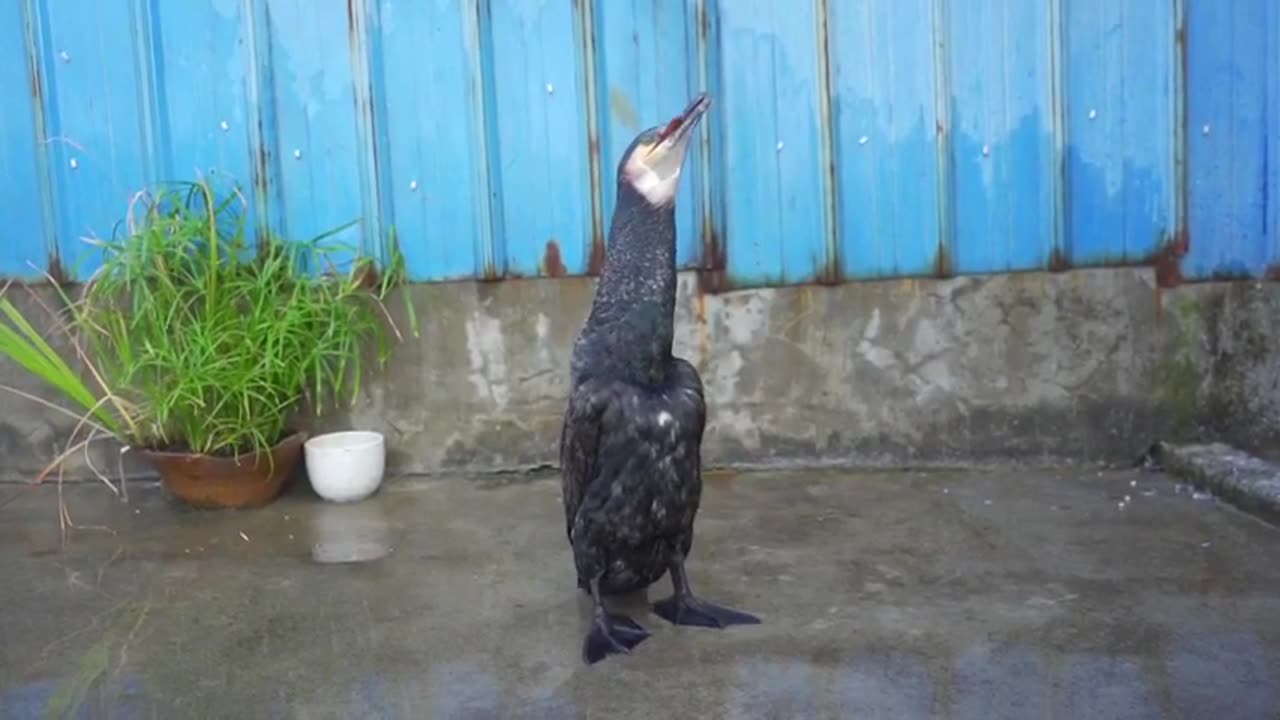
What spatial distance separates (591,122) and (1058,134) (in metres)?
1.60

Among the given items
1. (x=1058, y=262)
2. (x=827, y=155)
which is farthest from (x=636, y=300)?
(x=1058, y=262)

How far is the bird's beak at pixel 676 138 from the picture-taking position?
328cm

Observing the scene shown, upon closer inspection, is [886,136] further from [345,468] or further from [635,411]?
[345,468]

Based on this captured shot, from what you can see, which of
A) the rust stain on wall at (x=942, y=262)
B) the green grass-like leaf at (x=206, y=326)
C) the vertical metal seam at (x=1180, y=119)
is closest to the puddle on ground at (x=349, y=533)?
the green grass-like leaf at (x=206, y=326)

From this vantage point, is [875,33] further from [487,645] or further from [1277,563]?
[487,645]

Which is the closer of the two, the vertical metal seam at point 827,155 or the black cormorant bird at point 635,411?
the black cormorant bird at point 635,411

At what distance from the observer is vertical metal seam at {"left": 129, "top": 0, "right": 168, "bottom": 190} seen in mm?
4762

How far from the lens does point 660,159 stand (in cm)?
335

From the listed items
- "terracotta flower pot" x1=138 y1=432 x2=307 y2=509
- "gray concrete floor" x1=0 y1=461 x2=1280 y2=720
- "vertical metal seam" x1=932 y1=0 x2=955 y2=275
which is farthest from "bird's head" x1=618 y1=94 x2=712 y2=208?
"terracotta flower pot" x1=138 y1=432 x2=307 y2=509

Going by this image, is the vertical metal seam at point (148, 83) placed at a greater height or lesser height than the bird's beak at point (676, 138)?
greater

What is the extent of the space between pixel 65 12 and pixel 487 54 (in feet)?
4.86

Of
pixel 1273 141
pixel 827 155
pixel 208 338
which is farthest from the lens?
pixel 827 155

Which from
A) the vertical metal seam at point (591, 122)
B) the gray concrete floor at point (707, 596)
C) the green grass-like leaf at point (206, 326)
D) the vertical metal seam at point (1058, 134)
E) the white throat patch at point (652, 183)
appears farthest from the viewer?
the vertical metal seam at point (591, 122)

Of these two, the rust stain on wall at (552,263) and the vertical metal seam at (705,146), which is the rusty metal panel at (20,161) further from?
the vertical metal seam at (705,146)
